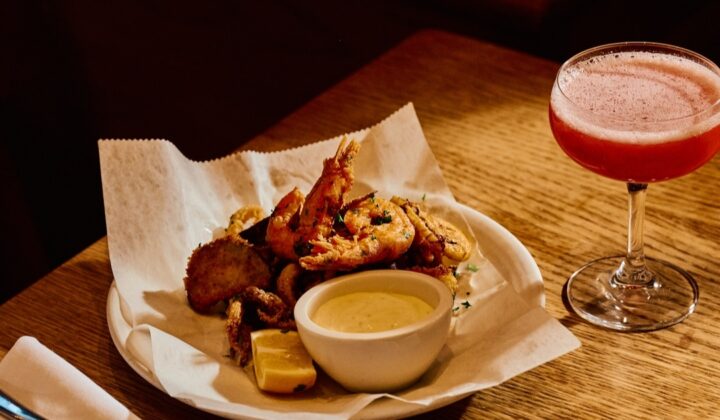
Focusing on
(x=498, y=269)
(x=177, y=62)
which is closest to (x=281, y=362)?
(x=498, y=269)

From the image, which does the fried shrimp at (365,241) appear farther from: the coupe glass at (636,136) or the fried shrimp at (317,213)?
the coupe glass at (636,136)

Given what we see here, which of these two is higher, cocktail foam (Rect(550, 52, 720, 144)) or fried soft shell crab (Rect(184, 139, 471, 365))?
cocktail foam (Rect(550, 52, 720, 144))

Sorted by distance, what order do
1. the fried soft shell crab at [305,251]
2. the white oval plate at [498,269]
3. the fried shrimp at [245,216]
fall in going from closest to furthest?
the white oval plate at [498,269]
the fried soft shell crab at [305,251]
the fried shrimp at [245,216]

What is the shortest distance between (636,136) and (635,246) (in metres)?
0.26

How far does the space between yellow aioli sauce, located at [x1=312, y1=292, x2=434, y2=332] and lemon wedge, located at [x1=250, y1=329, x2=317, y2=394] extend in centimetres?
6

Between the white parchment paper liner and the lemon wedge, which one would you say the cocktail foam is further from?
the lemon wedge

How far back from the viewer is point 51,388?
133 cm

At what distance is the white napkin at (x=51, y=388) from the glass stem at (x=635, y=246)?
856 millimetres

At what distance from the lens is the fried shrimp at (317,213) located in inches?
60.6

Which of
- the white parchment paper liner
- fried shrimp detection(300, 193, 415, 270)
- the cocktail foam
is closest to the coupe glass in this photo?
the cocktail foam

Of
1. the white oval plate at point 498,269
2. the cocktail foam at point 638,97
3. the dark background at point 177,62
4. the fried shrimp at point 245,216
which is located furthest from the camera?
the dark background at point 177,62

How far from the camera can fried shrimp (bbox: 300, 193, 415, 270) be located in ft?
4.75

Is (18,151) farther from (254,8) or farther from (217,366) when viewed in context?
(217,366)

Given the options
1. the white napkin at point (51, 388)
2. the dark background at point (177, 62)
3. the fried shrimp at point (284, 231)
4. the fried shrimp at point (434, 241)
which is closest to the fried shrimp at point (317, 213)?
the fried shrimp at point (284, 231)
